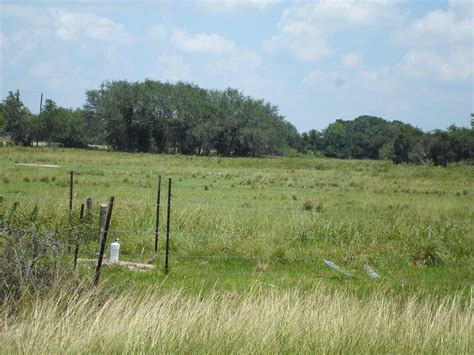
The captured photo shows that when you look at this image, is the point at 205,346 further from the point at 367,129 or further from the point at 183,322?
the point at 367,129

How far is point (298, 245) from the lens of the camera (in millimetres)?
14297

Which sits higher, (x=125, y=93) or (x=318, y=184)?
(x=125, y=93)

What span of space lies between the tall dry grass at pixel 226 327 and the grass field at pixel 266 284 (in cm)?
2

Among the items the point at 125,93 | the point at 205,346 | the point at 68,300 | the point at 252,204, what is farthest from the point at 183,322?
the point at 125,93

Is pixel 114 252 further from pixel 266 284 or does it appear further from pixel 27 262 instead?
pixel 27 262

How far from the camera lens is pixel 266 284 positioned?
1077 centimetres

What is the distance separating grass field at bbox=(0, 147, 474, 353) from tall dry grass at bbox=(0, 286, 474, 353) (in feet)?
0.06

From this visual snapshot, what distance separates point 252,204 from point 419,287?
41.0 feet

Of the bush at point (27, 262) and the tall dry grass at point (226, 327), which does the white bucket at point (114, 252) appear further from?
the tall dry grass at point (226, 327)

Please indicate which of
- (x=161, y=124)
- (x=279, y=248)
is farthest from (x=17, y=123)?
(x=279, y=248)

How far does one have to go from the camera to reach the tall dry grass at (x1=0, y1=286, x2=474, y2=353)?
19.8 ft

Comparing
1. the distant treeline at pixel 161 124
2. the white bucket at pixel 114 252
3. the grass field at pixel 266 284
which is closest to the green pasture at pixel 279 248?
the grass field at pixel 266 284

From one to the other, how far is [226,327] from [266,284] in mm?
4325

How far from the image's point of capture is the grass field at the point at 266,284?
247 inches
